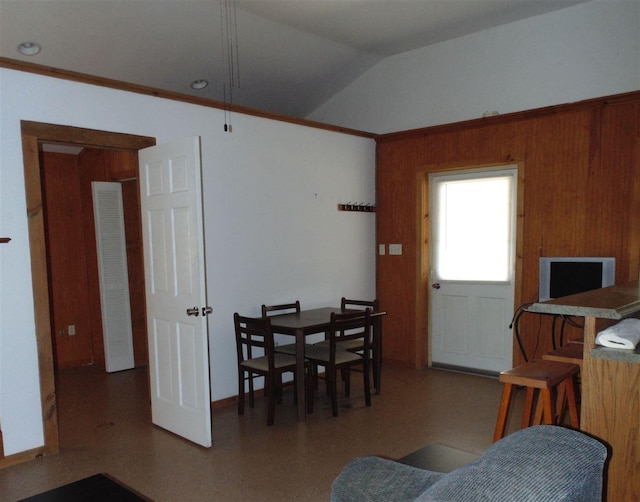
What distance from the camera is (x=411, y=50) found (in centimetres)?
513

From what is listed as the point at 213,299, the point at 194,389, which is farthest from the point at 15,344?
the point at 213,299

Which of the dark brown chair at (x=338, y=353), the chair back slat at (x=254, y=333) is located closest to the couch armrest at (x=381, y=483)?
the chair back slat at (x=254, y=333)

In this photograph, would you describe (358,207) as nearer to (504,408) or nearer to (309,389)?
(309,389)

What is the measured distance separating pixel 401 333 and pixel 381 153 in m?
2.02

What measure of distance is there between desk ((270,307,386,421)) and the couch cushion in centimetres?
254

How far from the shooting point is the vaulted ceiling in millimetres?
3646

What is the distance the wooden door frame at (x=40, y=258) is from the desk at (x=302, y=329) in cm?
152

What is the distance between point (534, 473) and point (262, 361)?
2.92m

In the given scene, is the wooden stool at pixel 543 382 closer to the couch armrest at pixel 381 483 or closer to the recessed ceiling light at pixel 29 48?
the couch armrest at pixel 381 483

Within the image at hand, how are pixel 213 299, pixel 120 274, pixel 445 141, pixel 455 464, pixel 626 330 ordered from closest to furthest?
pixel 455 464, pixel 626 330, pixel 213 299, pixel 445 141, pixel 120 274

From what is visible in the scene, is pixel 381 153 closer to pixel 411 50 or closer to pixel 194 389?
pixel 411 50

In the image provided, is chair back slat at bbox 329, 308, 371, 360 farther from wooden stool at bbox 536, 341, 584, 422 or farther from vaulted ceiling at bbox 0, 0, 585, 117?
vaulted ceiling at bbox 0, 0, 585, 117

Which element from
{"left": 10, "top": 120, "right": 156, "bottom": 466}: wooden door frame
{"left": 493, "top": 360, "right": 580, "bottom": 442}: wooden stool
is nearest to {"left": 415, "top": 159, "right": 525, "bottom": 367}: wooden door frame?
{"left": 493, "top": 360, "right": 580, "bottom": 442}: wooden stool

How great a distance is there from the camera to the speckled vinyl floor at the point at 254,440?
2643mm
